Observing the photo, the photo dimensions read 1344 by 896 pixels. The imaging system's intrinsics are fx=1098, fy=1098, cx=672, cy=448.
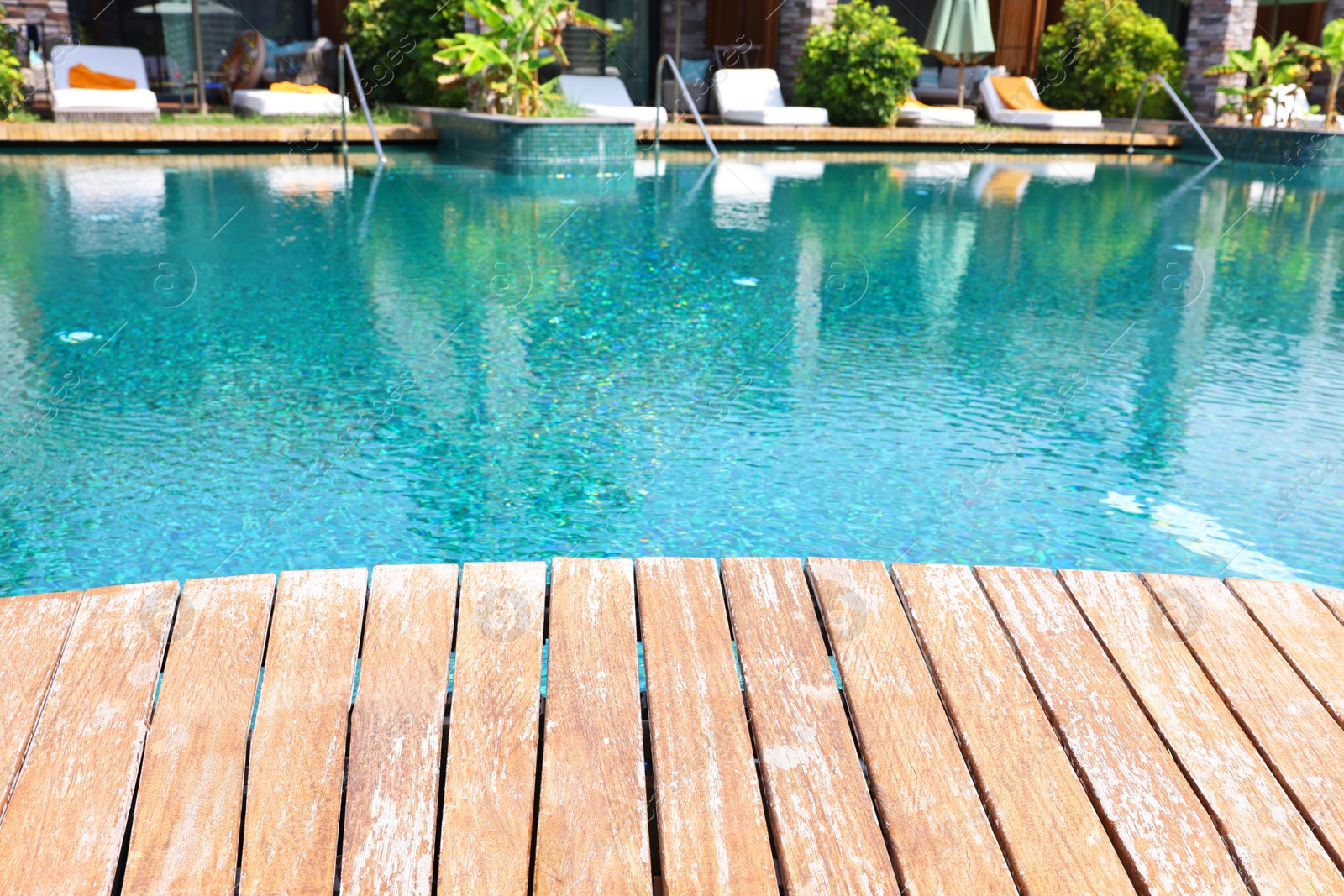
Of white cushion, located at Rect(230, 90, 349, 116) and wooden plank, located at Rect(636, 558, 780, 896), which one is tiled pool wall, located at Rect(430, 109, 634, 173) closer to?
white cushion, located at Rect(230, 90, 349, 116)

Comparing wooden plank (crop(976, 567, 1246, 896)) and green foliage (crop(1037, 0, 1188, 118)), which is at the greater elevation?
green foliage (crop(1037, 0, 1188, 118))

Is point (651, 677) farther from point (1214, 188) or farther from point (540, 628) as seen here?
point (1214, 188)

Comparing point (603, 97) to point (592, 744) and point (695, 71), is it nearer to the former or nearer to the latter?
point (695, 71)

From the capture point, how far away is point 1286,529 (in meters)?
3.59

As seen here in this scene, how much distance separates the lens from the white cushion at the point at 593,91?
15445mm

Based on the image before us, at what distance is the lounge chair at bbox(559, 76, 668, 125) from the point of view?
14836 millimetres

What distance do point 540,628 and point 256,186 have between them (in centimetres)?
922

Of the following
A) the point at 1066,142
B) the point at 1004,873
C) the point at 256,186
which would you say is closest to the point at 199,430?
the point at 1004,873

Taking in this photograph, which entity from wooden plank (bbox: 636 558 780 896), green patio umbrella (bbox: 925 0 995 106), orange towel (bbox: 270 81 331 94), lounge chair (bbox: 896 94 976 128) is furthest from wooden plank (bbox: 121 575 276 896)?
green patio umbrella (bbox: 925 0 995 106)

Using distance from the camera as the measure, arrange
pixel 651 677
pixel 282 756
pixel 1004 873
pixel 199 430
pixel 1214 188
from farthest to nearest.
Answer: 1. pixel 1214 188
2. pixel 199 430
3. pixel 651 677
4. pixel 282 756
5. pixel 1004 873

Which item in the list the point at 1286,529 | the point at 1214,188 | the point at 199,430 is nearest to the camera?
the point at 1286,529

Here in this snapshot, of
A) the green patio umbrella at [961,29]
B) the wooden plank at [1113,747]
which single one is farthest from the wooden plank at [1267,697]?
the green patio umbrella at [961,29]

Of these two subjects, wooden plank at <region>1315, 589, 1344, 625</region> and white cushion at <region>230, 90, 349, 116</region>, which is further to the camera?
white cushion at <region>230, 90, 349, 116</region>

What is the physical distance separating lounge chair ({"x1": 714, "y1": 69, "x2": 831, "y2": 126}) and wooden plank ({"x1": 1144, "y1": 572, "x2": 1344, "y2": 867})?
13876 millimetres
